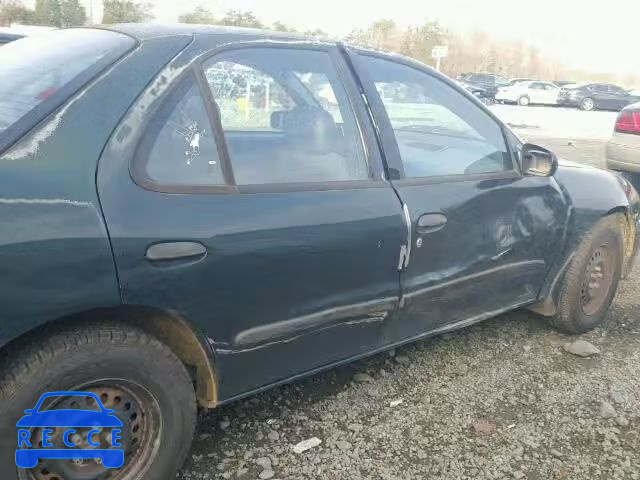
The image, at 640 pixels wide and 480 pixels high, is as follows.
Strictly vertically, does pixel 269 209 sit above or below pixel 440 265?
above

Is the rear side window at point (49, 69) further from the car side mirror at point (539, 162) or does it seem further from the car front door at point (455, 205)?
the car side mirror at point (539, 162)

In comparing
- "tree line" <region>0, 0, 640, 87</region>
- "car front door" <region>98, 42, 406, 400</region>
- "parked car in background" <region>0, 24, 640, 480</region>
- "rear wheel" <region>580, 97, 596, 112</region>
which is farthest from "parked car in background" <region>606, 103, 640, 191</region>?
"rear wheel" <region>580, 97, 596, 112</region>

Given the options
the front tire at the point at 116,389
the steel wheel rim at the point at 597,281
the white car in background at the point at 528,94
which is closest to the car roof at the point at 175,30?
the front tire at the point at 116,389

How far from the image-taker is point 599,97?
3225cm

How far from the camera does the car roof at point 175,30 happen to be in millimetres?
2148

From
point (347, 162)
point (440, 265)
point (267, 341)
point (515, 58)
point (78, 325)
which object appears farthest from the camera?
point (515, 58)

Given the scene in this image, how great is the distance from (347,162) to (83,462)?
Answer: 1448mm

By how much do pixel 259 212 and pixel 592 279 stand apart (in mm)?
2472

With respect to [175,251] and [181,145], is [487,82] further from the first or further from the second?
[175,251]

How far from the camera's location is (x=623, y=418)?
9.32 feet

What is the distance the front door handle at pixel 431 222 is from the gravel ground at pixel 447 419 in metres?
0.88

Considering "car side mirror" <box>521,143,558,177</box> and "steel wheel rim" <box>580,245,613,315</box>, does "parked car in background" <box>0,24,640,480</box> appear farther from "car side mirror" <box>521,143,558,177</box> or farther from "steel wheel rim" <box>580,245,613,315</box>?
"steel wheel rim" <box>580,245,613,315</box>

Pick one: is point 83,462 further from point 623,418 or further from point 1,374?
point 623,418

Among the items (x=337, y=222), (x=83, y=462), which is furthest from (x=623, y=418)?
(x=83, y=462)
